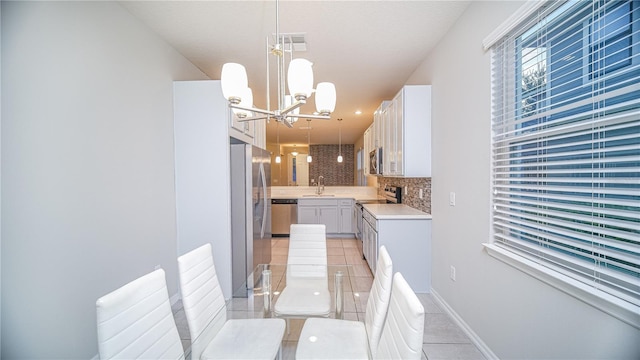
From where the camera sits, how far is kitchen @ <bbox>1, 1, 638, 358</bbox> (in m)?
1.32

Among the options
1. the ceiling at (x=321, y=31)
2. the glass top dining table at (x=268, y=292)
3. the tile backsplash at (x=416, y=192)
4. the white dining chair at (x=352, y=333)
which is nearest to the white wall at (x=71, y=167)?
the ceiling at (x=321, y=31)

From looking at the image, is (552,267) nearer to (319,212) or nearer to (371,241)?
(371,241)

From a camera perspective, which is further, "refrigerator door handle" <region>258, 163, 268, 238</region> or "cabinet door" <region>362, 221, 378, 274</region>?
"refrigerator door handle" <region>258, 163, 268, 238</region>

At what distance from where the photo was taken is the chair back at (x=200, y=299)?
1314 millimetres

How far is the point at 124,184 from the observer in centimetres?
199

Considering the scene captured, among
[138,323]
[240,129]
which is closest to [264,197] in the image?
[240,129]

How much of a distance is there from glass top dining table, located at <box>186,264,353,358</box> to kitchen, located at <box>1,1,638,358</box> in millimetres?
903

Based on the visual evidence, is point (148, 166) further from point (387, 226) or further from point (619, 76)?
point (619, 76)

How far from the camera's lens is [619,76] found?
102 centimetres

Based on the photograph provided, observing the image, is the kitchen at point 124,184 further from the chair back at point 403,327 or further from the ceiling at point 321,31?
the chair back at point 403,327

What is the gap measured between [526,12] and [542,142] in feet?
2.42

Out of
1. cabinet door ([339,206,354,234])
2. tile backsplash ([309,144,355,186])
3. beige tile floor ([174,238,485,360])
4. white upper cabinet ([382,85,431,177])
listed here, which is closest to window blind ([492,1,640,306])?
beige tile floor ([174,238,485,360])

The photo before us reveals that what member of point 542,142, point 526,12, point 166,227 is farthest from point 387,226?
point 166,227

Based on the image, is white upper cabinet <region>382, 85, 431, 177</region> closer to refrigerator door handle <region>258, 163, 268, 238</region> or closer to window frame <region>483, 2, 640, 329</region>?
window frame <region>483, 2, 640, 329</region>
